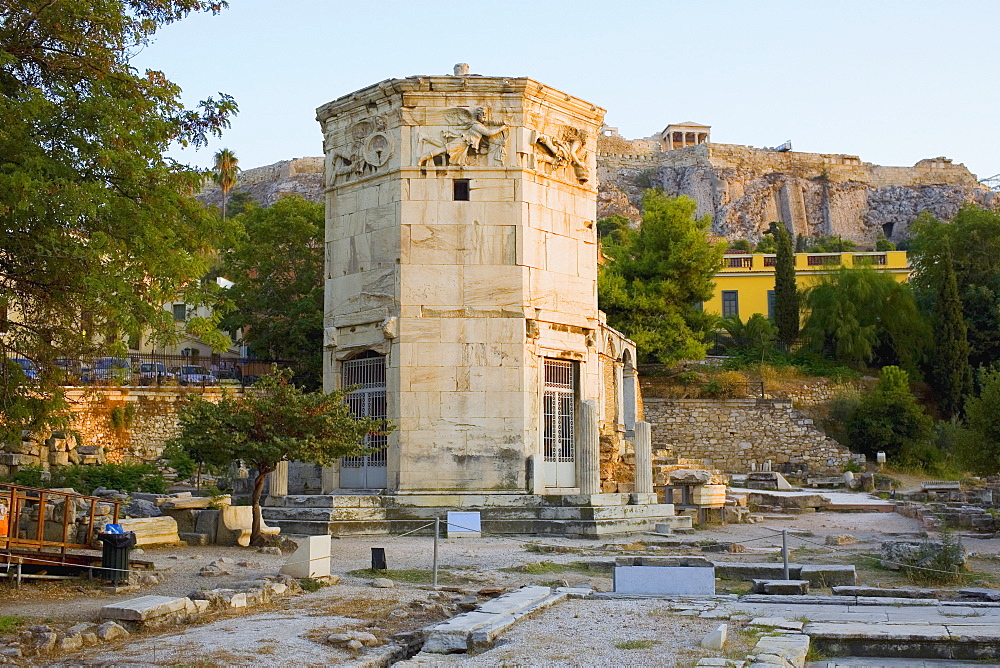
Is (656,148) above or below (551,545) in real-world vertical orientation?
above

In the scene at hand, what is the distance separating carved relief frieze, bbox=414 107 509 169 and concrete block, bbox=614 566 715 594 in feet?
38.2

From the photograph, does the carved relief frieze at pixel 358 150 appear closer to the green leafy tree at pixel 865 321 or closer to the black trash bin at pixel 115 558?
the black trash bin at pixel 115 558

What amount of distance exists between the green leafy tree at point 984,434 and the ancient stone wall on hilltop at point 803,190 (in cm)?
6905

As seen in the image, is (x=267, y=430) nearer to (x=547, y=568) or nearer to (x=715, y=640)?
(x=547, y=568)

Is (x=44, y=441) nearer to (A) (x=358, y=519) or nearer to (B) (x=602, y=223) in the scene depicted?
(A) (x=358, y=519)

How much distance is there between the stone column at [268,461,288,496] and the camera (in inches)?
827

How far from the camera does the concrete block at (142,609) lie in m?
9.02

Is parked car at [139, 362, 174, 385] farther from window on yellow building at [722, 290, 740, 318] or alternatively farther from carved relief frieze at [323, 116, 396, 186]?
window on yellow building at [722, 290, 740, 318]

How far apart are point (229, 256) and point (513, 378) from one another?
56.5 ft

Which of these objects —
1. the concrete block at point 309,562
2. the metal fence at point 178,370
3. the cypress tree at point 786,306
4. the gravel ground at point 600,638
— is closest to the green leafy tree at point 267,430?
the concrete block at point 309,562

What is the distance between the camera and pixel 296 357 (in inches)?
1337

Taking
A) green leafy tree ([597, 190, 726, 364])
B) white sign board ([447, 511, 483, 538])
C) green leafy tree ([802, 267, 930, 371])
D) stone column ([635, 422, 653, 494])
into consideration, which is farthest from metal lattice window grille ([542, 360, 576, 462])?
green leafy tree ([802, 267, 930, 371])

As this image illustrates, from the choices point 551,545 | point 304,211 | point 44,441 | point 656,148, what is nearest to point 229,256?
point 304,211

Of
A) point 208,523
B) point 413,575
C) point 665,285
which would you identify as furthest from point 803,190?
point 413,575
